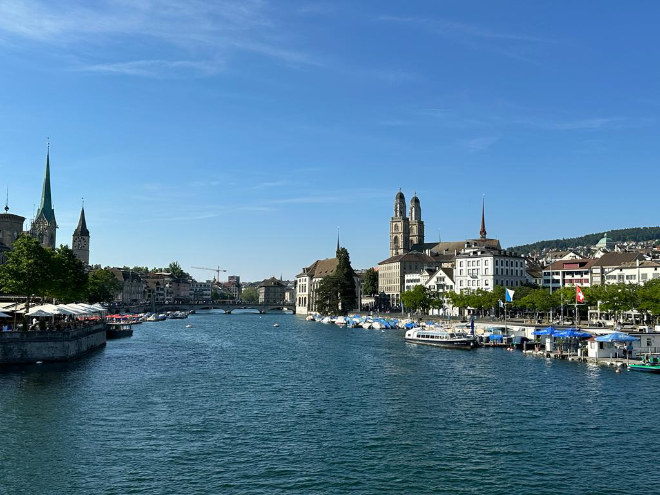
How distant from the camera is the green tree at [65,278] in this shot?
280 ft

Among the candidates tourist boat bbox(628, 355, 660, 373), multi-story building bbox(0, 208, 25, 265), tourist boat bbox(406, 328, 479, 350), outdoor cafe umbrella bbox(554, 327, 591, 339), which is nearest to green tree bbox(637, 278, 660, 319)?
outdoor cafe umbrella bbox(554, 327, 591, 339)

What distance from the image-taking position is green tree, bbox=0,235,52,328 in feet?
245

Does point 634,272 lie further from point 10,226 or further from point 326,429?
point 10,226

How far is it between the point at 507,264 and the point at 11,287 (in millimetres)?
123635

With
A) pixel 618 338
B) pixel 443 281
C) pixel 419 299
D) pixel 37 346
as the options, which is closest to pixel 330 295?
pixel 443 281

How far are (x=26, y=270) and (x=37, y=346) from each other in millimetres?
12316

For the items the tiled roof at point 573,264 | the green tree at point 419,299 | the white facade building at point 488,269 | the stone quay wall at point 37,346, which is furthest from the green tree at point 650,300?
the stone quay wall at point 37,346

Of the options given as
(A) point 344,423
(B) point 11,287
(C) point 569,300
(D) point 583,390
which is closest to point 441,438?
(A) point 344,423

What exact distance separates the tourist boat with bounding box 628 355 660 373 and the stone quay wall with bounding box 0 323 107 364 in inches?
2329

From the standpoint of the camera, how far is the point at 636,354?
245ft

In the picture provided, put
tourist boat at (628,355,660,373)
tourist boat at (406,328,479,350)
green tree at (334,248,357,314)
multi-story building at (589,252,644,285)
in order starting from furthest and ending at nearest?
green tree at (334,248,357,314)
multi-story building at (589,252,644,285)
tourist boat at (406,328,479,350)
tourist boat at (628,355,660,373)

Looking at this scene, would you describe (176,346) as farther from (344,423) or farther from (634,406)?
(634,406)

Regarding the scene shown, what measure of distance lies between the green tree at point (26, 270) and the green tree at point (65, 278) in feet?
10.0

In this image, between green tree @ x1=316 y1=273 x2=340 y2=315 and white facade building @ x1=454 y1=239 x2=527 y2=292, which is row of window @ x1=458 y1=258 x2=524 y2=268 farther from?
green tree @ x1=316 y1=273 x2=340 y2=315
